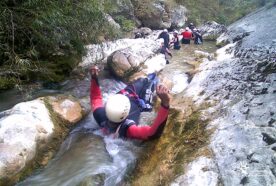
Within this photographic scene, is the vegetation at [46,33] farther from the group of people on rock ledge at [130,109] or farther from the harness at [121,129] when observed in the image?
the harness at [121,129]

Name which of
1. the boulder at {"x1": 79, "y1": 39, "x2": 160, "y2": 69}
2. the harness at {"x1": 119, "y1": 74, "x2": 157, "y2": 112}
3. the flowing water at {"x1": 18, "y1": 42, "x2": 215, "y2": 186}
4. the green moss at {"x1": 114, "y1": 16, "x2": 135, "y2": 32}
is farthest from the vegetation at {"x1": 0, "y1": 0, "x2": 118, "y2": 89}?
the green moss at {"x1": 114, "y1": 16, "x2": 135, "y2": 32}

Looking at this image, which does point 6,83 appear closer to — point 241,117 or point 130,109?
point 130,109

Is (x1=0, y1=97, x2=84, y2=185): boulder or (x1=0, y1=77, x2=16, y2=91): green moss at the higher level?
(x1=0, y1=77, x2=16, y2=91): green moss

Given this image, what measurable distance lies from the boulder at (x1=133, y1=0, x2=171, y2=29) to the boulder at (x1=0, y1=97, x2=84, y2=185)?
471 inches

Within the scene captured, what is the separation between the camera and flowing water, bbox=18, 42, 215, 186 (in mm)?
4695

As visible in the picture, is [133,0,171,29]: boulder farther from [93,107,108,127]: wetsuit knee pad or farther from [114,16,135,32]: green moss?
[93,107,108,127]: wetsuit knee pad

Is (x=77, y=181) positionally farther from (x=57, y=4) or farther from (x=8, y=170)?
(x=57, y=4)

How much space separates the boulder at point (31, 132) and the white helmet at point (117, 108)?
3.63 ft

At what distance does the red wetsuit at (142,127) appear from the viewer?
15.5ft

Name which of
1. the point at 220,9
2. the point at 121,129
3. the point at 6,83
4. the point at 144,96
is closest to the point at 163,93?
the point at 121,129

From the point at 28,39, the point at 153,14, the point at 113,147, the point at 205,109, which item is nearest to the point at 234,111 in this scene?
the point at 205,109

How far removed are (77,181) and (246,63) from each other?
4862mm

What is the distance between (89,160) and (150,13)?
45.0 ft

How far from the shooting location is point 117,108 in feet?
18.0
